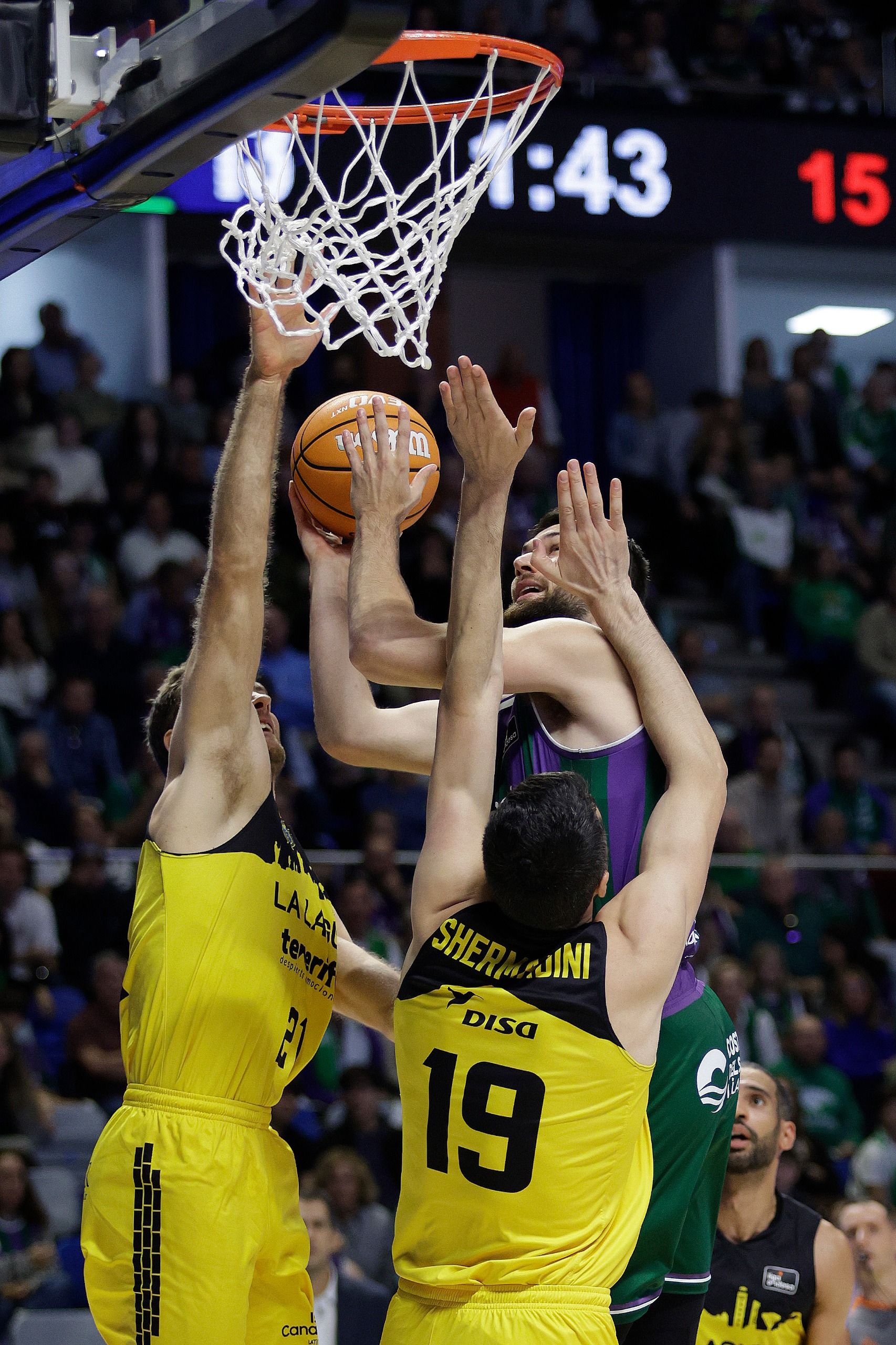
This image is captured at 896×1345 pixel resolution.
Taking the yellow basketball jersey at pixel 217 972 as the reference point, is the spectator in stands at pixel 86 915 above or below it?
below

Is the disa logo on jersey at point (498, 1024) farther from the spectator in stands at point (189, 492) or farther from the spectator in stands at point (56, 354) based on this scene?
the spectator in stands at point (56, 354)

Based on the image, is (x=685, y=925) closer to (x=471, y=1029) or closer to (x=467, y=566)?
(x=471, y=1029)

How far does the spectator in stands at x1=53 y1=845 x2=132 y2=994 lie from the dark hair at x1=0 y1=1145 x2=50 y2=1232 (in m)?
1.18

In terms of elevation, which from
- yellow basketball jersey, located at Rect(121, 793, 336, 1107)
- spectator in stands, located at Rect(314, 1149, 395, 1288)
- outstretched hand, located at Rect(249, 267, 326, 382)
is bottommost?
spectator in stands, located at Rect(314, 1149, 395, 1288)

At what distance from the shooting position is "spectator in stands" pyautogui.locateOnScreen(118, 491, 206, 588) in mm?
10320

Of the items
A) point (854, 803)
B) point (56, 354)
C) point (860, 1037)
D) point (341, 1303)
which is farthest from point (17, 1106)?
point (854, 803)

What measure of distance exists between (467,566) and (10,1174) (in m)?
4.61

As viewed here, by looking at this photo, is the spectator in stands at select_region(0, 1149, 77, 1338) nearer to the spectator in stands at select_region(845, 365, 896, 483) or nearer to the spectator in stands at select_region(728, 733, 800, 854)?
the spectator in stands at select_region(728, 733, 800, 854)

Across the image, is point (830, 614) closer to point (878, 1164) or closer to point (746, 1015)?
point (746, 1015)

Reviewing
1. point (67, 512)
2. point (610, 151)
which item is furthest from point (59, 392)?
point (610, 151)

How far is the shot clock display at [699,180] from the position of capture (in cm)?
1129

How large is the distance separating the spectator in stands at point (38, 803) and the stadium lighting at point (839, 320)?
892cm

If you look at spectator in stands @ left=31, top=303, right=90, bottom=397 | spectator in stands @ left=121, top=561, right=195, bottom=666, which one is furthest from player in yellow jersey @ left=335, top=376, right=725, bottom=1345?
spectator in stands @ left=31, top=303, right=90, bottom=397

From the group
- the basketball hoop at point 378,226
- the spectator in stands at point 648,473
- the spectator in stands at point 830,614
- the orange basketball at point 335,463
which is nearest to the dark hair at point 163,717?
the orange basketball at point 335,463
